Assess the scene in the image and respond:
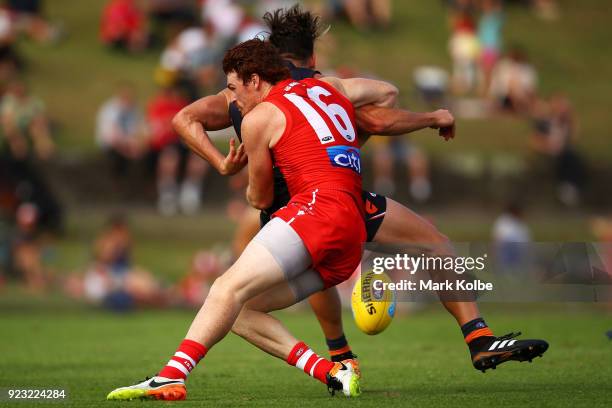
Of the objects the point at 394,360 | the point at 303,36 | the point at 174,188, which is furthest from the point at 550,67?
the point at 303,36

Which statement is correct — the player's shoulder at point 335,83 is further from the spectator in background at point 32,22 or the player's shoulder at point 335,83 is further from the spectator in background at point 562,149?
the spectator in background at point 32,22

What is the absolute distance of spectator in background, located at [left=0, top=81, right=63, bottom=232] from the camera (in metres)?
20.3

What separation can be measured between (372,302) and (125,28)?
61.3 ft

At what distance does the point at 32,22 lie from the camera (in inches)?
1037

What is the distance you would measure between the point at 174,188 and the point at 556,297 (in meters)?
14.3

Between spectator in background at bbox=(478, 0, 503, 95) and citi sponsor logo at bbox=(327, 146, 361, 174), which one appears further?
spectator in background at bbox=(478, 0, 503, 95)

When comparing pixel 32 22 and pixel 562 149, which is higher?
pixel 32 22

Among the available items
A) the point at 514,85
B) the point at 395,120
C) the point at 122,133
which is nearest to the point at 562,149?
the point at 514,85

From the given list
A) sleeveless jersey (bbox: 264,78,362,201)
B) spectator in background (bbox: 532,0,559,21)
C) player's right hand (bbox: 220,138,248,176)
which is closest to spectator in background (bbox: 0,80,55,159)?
player's right hand (bbox: 220,138,248,176)

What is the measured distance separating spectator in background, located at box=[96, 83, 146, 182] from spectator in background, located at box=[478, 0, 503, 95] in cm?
820

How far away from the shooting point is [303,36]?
27.6ft

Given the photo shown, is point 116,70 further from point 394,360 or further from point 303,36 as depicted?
point 303,36

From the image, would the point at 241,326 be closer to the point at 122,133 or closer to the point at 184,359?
the point at 184,359

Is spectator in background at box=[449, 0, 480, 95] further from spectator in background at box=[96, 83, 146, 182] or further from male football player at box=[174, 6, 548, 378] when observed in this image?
male football player at box=[174, 6, 548, 378]
